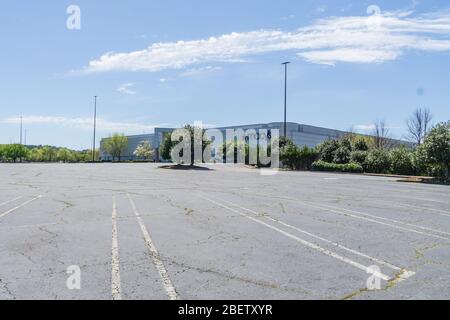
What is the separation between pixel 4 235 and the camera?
8.06m

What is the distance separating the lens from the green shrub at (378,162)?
125 feet

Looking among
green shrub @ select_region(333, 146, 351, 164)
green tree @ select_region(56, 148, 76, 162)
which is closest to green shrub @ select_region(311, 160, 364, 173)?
green shrub @ select_region(333, 146, 351, 164)

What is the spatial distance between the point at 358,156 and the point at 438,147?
48.7 feet

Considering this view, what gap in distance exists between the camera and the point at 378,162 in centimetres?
3853

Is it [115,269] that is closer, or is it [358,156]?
[115,269]

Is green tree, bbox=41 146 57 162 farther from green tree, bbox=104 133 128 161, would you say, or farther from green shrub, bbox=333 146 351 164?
green shrub, bbox=333 146 351 164

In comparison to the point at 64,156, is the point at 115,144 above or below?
above

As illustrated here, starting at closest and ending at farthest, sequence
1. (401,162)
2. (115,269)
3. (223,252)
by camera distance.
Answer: (115,269)
(223,252)
(401,162)

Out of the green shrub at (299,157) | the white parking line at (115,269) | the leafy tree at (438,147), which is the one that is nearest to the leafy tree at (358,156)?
the green shrub at (299,157)

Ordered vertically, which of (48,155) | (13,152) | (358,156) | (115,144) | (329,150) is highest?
(115,144)

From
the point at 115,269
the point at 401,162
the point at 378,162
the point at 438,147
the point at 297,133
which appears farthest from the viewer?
the point at 297,133

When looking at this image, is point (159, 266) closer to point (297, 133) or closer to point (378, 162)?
point (378, 162)

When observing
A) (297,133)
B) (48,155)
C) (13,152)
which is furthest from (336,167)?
(48,155)
